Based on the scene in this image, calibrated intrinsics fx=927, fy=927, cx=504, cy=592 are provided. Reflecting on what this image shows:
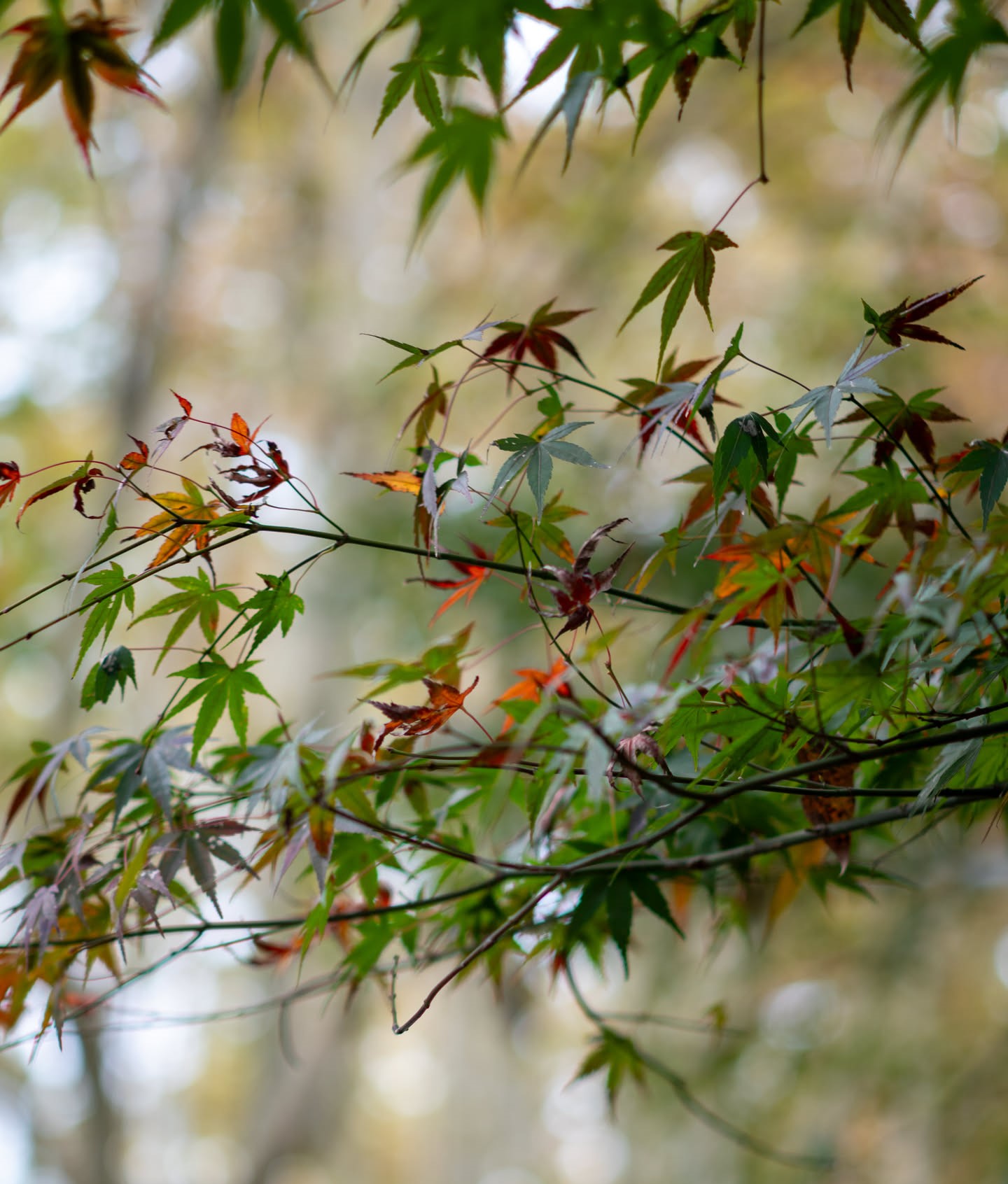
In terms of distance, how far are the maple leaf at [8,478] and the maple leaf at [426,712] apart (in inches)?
10.2

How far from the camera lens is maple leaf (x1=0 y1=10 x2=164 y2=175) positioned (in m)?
0.44

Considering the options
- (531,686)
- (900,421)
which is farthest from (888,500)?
(531,686)

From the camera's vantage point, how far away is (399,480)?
0.59m

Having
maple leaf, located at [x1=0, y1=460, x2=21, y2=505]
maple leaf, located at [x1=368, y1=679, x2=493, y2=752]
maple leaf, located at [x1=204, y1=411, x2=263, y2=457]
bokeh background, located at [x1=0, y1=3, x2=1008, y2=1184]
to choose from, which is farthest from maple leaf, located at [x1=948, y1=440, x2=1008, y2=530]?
Result: bokeh background, located at [x1=0, y1=3, x2=1008, y2=1184]

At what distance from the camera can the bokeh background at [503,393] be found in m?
2.63

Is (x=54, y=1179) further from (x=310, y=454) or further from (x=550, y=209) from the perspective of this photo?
(x=550, y=209)

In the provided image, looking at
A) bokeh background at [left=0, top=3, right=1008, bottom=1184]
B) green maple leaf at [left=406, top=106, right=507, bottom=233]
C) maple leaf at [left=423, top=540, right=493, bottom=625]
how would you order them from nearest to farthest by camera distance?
green maple leaf at [left=406, top=106, right=507, bottom=233] → maple leaf at [left=423, top=540, right=493, bottom=625] → bokeh background at [left=0, top=3, right=1008, bottom=1184]

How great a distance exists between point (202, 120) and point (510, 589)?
3.35 metres

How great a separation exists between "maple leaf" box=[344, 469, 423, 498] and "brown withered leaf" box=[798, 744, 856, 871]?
30 cm

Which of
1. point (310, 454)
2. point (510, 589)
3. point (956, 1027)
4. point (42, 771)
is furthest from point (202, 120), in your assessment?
point (956, 1027)

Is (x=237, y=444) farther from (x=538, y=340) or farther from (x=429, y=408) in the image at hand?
(x=538, y=340)

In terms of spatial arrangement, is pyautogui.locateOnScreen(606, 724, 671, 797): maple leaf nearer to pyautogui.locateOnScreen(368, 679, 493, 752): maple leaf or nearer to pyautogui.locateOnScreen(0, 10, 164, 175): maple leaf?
pyautogui.locateOnScreen(368, 679, 493, 752): maple leaf

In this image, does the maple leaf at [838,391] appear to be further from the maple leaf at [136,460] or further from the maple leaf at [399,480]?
the maple leaf at [136,460]

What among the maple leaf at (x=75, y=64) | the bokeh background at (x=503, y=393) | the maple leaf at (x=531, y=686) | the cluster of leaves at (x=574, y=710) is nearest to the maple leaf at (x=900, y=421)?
the cluster of leaves at (x=574, y=710)
